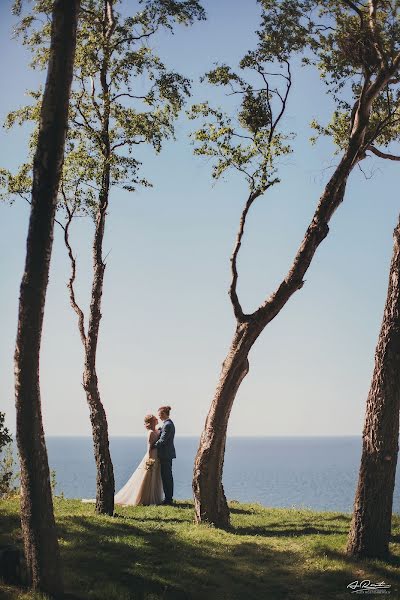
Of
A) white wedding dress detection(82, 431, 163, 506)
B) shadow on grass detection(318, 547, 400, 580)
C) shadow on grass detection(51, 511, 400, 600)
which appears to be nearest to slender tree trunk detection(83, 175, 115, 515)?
white wedding dress detection(82, 431, 163, 506)

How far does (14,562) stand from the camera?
8289 millimetres

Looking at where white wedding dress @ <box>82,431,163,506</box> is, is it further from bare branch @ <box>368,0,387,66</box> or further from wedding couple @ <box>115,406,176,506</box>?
bare branch @ <box>368,0,387,66</box>

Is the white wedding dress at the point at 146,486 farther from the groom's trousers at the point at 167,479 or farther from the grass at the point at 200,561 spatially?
the grass at the point at 200,561

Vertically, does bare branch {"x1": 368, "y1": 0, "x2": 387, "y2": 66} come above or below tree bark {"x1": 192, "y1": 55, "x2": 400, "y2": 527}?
above

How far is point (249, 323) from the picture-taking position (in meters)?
14.2

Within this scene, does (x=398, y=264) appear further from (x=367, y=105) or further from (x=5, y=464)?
(x=5, y=464)

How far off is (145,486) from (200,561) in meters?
7.88

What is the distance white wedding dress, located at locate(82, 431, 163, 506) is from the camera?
18141mm

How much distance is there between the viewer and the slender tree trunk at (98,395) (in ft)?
51.1

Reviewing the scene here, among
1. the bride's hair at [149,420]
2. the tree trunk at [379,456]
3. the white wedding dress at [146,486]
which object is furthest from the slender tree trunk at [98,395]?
the tree trunk at [379,456]

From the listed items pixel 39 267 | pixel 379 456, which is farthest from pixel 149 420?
pixel 39 267

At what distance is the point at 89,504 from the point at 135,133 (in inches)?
434

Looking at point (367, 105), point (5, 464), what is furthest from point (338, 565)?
point (5, 464)

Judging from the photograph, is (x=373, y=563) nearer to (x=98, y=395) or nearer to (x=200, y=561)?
(x=200, y=561)
